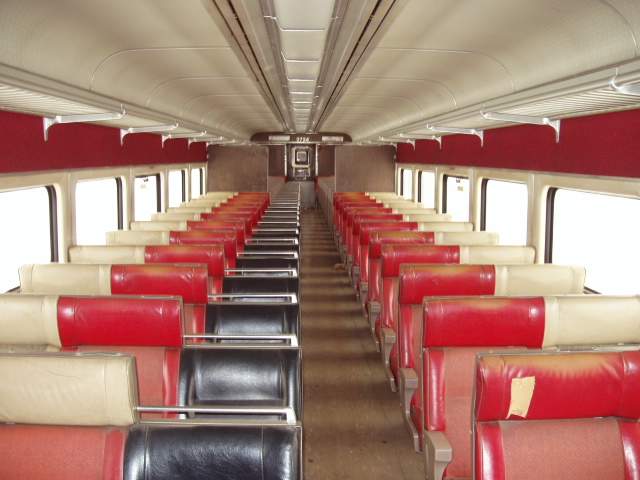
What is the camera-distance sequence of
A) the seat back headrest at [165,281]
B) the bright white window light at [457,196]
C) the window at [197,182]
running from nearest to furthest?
the seat back headrest at [165,281] → the bright white window light at [457,196] → the window at [197,182]

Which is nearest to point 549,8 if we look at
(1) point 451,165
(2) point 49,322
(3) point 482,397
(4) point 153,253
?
(3) point 482,397

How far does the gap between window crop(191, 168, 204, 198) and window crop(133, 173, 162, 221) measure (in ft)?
11.1

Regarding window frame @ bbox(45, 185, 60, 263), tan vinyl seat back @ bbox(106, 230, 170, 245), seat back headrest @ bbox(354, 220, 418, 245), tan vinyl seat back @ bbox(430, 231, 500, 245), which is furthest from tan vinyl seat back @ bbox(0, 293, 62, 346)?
seat back headrest @ bbox(354, 220, 418, 245)

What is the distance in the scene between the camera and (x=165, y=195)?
39.8 feet

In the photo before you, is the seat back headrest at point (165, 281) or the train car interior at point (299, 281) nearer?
the train car interior at point (299, 281)

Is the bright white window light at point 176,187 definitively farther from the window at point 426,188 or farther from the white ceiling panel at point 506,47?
the white ceiling panel at point 506,47

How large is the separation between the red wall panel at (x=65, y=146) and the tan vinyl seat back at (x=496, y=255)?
3927 mm

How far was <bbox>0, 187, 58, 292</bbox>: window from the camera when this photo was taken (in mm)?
5676

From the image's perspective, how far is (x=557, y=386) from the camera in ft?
8.00

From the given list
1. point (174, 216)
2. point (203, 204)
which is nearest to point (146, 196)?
point (203, 204)

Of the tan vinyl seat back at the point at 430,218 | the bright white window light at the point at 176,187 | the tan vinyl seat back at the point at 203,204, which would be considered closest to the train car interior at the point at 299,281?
the tan vinyl seat back at the point at 430,218

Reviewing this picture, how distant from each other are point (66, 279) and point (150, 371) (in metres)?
1.45

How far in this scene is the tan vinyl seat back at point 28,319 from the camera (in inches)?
136

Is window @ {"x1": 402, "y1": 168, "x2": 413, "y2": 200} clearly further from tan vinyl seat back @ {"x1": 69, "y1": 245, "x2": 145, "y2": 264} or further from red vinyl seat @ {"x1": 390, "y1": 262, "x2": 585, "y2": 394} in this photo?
red vinyl seat @ {"x1": 390, "y1": 262, "x2": 585, "y2": 394}
